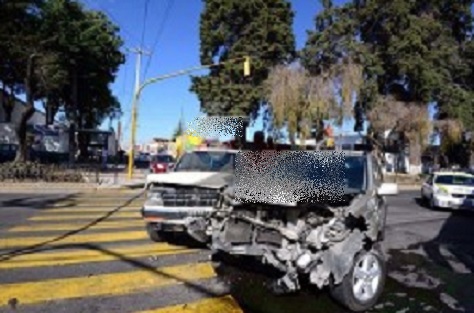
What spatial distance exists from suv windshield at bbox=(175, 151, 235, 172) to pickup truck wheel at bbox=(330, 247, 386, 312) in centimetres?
456

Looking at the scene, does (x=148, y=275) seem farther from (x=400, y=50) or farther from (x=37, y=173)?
(x=400, y=50)

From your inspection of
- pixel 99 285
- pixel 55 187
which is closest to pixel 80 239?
pixel 99 285

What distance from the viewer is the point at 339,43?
2090 inches

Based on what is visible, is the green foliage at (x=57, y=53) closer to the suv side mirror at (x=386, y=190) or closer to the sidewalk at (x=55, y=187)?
the sidewalk at (x=55, y=187)

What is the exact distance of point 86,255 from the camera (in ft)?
31.5

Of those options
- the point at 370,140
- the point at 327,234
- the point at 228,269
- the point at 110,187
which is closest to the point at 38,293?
the point at 228,269

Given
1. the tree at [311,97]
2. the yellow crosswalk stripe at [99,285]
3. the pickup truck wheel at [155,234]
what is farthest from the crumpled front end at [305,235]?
the tree at [311,97]

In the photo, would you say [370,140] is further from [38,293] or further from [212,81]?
[38,293]

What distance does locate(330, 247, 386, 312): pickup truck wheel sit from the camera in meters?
7.12

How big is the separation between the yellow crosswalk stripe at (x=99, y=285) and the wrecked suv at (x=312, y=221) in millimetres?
716

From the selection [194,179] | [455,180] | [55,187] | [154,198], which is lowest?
[55,187]

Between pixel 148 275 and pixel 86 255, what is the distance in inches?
65.8

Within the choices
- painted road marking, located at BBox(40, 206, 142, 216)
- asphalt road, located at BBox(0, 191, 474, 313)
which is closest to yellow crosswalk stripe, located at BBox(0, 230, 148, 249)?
asphalt road, located at BBox(0, 191, 474, 313)

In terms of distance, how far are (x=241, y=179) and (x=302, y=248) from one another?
1643 mm
